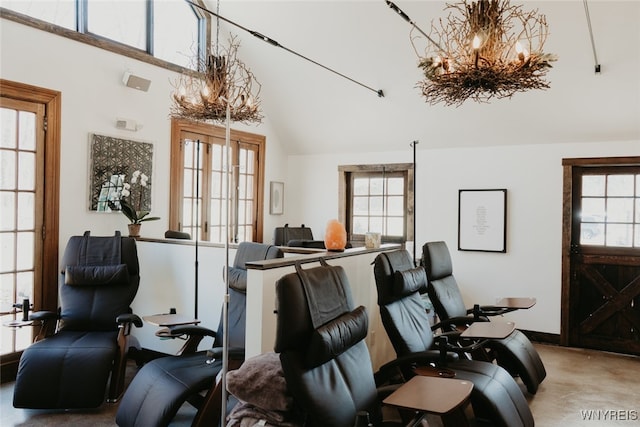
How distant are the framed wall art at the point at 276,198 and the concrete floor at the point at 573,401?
3240 mm

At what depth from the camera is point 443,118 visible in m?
5.88

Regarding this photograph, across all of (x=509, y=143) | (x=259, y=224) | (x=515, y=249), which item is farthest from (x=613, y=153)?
→ (x=259, y=224)

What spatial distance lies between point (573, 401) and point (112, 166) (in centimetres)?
465

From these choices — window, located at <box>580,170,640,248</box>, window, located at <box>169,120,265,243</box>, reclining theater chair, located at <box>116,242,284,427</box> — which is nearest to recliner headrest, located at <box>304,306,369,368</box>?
reclining theater chair, located at <box>116,242,284,427</box>

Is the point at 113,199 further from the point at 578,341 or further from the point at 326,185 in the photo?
the point at 578,341

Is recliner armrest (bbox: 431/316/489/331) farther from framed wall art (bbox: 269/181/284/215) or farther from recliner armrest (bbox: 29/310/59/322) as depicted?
framed wall art (bbox: 269/181/284/215)

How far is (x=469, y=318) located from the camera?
4.00 m

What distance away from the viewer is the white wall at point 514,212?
5566mm

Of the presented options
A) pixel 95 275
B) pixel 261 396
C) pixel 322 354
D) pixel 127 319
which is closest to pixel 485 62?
pixel 322 354

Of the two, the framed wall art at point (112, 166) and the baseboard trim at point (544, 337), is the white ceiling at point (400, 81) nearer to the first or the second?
the framed wall art at point (112, 166)

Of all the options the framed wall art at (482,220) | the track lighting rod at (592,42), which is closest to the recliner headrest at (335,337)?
the track lighting rod at (592,42)

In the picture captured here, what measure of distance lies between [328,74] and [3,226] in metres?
3.79

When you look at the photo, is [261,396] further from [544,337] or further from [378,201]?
[378,201]

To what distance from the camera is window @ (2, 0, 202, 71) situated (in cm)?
446
